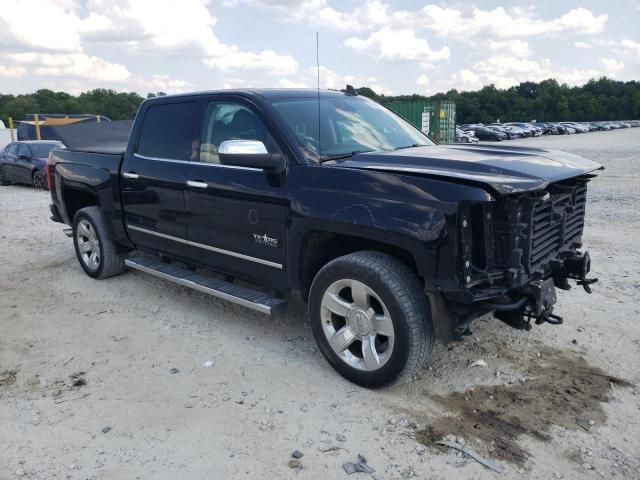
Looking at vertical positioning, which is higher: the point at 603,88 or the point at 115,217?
the point at 603,88

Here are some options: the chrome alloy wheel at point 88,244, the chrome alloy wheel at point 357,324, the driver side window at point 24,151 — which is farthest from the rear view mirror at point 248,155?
the driver side window at point 24,151

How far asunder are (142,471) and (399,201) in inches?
79.8

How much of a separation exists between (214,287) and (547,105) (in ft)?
389

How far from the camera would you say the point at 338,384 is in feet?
12.1

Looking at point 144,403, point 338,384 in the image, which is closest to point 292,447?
point 338,384

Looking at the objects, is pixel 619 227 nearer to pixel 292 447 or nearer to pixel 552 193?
pixel 552 193

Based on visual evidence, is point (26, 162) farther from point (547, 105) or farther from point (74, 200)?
point (547, 105)

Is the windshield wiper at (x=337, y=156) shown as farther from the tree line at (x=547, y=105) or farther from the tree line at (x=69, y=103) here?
the tree line at (x=547, y=105)

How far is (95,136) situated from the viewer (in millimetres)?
6750

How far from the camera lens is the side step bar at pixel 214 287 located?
4043 mm

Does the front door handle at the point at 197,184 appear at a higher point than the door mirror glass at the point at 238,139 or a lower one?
lower

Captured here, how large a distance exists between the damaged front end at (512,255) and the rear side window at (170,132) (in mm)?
2502

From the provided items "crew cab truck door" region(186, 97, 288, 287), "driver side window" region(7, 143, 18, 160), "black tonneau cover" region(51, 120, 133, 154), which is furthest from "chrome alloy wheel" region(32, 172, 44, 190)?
"crew cab truck door" region(186, 97, 288, 287)

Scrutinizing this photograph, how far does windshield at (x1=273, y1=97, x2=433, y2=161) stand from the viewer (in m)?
3.97
